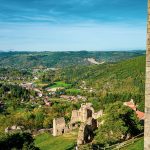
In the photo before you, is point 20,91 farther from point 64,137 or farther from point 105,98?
point 64,137

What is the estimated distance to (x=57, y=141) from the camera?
61438mm

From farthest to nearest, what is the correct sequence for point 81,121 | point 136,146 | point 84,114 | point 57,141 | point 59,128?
point 81,121
point 84,114
point 59,128
point 57,141
point 136,146

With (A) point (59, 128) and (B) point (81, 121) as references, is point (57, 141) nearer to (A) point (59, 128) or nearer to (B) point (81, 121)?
(A) point (59, 128)

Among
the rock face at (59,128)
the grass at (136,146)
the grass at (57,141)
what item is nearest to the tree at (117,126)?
the grass at (136,146)

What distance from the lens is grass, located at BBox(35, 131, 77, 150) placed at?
55394mm

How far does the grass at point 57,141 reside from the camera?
55394 millimetres

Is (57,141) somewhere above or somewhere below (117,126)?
below

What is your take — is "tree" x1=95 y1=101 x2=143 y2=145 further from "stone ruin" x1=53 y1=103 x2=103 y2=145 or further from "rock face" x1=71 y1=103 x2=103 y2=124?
"rock face" x1=71 y1=103 x2=103 y2=124

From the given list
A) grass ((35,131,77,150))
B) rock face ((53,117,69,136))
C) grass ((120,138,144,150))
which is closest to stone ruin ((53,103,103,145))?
rock face ((53,117,69,136))

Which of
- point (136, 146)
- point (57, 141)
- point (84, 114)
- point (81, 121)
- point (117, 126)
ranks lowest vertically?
point (57, 141)

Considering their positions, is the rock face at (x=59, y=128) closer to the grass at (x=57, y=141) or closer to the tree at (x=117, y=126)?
the grass at (x=57, y=141)

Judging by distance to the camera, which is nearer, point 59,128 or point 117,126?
point 117,126

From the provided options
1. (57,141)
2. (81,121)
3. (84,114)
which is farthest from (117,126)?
(81,121)

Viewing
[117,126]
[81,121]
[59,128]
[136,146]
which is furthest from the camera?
[81,121]
